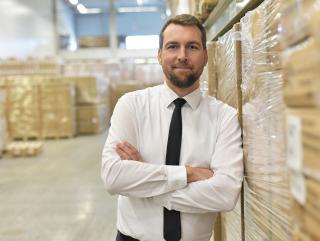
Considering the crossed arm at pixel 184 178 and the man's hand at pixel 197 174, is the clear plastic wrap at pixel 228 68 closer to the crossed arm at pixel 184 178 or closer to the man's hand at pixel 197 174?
the crossed arm at pixel 184 178

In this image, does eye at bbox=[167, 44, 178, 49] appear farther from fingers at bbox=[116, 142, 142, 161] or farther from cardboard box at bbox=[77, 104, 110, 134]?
cardboard box at bbox=[77, 104, 110, 134]

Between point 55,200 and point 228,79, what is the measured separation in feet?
13.4

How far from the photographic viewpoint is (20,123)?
12266 mm

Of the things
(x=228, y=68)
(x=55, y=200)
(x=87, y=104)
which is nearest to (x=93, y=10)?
(x=87, y=104)

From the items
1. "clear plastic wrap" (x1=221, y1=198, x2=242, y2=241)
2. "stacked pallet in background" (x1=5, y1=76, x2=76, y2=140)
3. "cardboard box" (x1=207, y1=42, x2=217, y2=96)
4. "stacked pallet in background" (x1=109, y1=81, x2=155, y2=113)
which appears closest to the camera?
"clear plastic wrap" (x1=221, y1=198, x2=242, y2=241)

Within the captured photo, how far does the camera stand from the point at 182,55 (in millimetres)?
1893

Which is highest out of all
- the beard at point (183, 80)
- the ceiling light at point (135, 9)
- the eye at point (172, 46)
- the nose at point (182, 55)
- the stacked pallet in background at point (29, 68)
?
the ceiling light at point (135, 9)

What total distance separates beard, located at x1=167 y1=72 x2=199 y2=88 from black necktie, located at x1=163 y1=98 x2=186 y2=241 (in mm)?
81

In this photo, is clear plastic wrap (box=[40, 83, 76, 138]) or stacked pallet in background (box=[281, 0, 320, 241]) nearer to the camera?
stacked pallet in background (box=[281, 0, 320, 241])

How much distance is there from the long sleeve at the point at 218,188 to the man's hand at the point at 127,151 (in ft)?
0.73

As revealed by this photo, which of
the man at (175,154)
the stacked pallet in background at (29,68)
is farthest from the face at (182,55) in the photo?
the stacked pallet in background at (29,68)

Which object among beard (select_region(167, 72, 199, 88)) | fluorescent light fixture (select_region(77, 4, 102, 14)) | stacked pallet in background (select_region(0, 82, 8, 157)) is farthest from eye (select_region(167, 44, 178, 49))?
fluorescent light fixture (select_region(77, 4, 102, 14))

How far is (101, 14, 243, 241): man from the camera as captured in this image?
183 centimetres

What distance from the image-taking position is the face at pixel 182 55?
1.92 m
